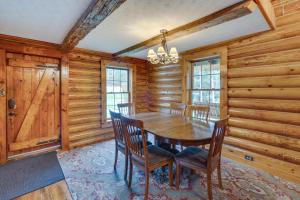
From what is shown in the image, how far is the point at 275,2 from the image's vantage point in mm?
2605

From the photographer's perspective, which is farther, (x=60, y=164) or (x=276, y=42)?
(x=60, y=164)

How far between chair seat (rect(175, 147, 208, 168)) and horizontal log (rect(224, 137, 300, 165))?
4.23ft

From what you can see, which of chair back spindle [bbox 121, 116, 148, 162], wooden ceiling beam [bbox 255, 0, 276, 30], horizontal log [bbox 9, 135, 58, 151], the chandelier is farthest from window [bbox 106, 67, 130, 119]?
wooden ceiling beam [bbox 255, 0, 276, 30]

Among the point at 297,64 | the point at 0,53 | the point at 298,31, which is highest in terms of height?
the point at 298,31

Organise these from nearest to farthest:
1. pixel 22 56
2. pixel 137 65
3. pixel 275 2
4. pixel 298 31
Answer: pixel 298 31 < pixel 275 2 < pixel 22 56 < pixel 137 65

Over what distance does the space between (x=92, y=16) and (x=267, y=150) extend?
3.43 meters

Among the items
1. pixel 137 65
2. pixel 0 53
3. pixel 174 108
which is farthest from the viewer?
pixel 137 65

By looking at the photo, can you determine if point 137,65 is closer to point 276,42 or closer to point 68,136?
point 68,136

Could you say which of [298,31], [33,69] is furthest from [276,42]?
[33,69]

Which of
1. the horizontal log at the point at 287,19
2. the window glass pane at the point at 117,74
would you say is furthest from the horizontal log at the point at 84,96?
the horizontal log at the point at 287,19

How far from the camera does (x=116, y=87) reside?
471cm

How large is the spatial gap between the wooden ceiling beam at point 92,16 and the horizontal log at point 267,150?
3.11 metres

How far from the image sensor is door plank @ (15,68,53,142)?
3.28 m

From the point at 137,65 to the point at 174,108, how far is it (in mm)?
2065
